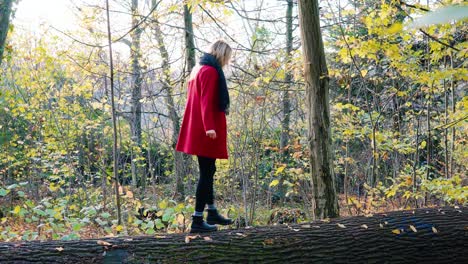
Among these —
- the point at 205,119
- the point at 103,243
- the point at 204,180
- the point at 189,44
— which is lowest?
the point at 103,243

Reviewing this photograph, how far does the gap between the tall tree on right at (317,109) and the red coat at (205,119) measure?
1188mm

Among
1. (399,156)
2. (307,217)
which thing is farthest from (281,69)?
(399,156)

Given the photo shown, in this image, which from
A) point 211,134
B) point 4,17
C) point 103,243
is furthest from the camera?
point 4,17

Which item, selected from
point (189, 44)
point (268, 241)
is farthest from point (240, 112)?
point (268, 241)

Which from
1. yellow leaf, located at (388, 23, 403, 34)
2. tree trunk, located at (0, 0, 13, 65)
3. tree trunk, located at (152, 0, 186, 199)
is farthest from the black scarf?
tree trunk, located at (152, 0, 186, 199)

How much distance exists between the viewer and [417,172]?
22.4 feet

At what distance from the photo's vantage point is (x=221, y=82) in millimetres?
3574

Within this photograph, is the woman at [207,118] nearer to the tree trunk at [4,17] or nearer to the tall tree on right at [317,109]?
the tall tree on right at [317,109]

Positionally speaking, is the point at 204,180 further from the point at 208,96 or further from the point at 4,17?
the point at 4,17

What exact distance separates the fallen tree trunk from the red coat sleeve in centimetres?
98

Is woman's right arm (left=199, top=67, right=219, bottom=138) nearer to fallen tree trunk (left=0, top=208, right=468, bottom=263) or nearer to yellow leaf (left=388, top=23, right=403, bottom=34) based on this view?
fallen tree trunk (left=0, top=208, right=468, bottom=263)

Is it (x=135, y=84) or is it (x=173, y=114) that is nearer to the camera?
(x=173, y=114)

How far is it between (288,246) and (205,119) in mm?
1269

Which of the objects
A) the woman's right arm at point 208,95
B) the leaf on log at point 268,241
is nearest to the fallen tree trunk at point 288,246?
the leaf on log at point 268,241
